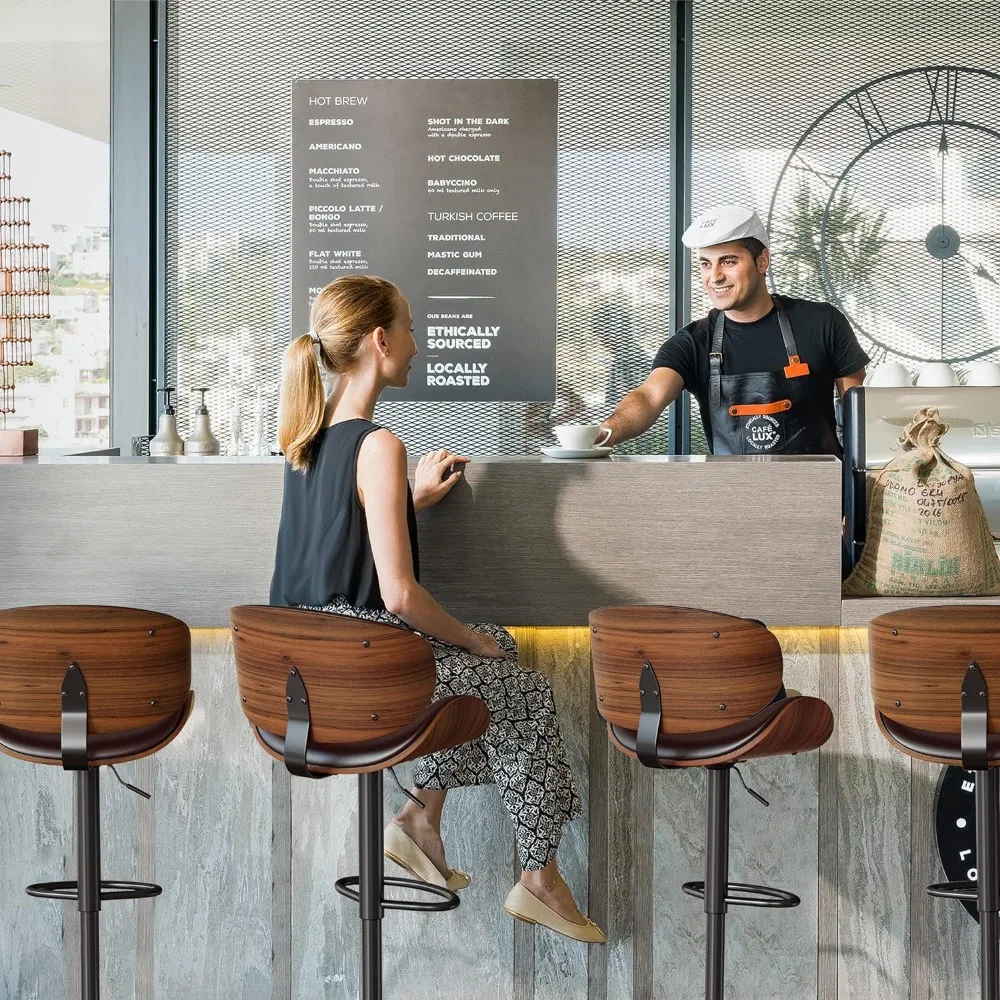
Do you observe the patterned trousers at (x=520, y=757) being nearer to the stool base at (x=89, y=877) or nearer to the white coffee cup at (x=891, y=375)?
the stool base at (x=89, y=877)

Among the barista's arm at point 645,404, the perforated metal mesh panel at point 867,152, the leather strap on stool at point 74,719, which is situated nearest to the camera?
the leather strap on stool at point 74,719

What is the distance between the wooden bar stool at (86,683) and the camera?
2.05m

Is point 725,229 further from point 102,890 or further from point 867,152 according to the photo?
point 102,890

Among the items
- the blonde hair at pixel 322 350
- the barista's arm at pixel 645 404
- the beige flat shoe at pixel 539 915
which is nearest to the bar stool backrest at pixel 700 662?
the beige flat shoe at pixel 539 915

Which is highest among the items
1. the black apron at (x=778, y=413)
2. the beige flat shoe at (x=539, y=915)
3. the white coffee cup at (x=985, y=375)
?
the white coffee cup at (x=985, y=375)

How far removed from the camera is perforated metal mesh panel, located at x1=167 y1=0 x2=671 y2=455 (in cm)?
413

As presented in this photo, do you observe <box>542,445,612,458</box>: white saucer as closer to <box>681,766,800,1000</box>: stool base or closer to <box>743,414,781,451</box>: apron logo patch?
<box>681,766,800,1000</box>: stool base

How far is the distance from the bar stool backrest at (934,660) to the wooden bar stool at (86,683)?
114 cm

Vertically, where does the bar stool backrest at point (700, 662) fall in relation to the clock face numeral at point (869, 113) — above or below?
below

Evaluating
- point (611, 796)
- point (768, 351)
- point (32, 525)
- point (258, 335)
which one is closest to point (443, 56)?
point (258, 335)

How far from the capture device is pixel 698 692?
2.03 metres

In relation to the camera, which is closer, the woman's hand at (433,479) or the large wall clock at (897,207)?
the woman's hand at (433,479)

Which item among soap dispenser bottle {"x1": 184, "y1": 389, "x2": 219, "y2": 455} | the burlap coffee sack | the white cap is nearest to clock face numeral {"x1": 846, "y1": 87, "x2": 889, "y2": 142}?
the white cap

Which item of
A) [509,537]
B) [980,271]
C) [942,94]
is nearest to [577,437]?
[509,537]
